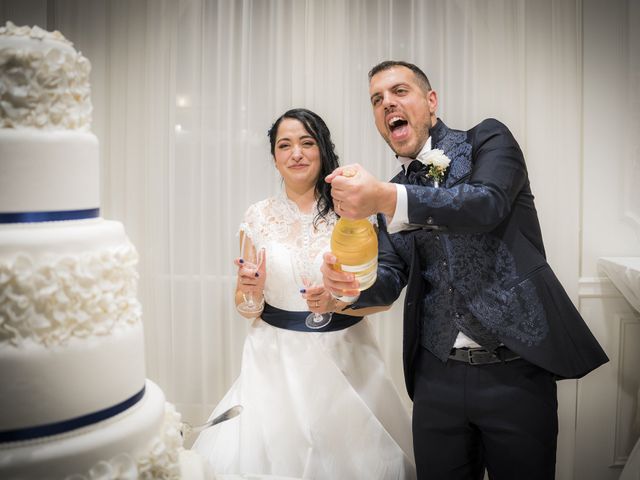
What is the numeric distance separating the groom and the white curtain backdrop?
1.19m

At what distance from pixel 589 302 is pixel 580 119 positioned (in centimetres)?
95

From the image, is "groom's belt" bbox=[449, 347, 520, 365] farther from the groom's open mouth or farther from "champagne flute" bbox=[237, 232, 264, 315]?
"champagne flute" bbox=[237, 232, 264, 315]

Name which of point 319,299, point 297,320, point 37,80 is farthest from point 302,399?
point 37,80

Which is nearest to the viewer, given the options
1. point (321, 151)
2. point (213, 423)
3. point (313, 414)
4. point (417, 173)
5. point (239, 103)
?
point (213, 423)

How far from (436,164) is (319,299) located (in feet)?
2.02

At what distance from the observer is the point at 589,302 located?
9.55 ft

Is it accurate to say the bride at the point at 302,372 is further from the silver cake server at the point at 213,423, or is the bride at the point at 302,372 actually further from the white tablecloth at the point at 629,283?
the white tablecloth at the point at 629,283

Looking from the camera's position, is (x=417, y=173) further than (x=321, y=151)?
No

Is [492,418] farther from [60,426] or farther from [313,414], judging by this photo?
[60,426]

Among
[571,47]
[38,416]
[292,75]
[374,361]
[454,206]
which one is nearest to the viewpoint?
[38,416]

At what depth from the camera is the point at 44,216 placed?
1135mm

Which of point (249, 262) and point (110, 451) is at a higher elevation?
point (249, 262)

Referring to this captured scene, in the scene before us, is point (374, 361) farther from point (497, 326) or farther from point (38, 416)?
point (38, 416)

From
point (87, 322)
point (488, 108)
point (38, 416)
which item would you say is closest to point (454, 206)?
point (87, 322)
